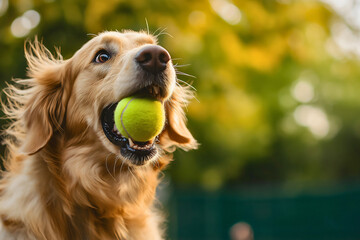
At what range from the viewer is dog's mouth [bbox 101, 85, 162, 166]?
3.36m

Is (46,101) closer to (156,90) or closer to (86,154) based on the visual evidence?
(86,154)

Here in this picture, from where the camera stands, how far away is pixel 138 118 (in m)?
3.19

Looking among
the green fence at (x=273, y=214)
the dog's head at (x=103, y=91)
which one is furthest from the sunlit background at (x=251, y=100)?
the dog's head at (x=103, y=91)

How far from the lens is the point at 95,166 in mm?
3514

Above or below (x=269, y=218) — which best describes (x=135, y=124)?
below

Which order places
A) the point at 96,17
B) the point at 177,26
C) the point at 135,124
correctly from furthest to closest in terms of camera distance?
the point at 177,26 → the point at 96,17 → the point at 135,124

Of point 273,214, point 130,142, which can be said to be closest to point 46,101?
point 130,142

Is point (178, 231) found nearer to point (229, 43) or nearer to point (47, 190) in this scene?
point (229, 43)

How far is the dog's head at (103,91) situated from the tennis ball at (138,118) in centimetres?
12

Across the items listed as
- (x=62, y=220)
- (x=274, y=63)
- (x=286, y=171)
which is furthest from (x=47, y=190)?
(x=286, y=171)

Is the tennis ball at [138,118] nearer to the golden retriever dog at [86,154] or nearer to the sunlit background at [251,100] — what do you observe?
the golden retriever dog at [86,154]

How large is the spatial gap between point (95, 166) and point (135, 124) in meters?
0.58

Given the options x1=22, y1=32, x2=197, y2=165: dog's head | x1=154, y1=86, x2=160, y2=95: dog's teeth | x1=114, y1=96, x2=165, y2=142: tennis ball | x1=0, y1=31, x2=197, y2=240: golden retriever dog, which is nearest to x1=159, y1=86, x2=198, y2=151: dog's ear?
x1=22, y1=32, x2=197, y2=165: dog's head

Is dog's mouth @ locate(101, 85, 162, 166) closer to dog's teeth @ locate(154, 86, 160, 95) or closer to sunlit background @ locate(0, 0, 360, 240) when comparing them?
dog's teeth @ locate(154, 86, 160, 95)
